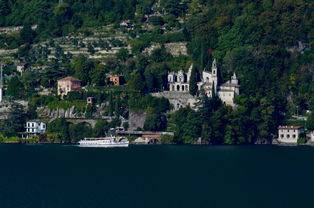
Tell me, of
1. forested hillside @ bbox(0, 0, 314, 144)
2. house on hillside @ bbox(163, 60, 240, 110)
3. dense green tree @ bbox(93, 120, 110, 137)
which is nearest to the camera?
forested hillside @ bbox(0, 0, 314, 144)

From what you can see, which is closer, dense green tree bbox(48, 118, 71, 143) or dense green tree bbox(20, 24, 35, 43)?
dense green tree bbox(48, 118, 71, 143)

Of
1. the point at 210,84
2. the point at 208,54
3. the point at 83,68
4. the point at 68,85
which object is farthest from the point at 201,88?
the point at 83,68

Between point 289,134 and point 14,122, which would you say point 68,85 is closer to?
point 14,122

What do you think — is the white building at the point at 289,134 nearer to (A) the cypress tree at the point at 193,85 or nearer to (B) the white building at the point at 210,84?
(B) the white building at the point at 210,84

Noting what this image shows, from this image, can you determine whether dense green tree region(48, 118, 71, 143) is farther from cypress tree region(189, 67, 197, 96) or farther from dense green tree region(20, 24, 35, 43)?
dense green tree region(20, 24, 35, 43)

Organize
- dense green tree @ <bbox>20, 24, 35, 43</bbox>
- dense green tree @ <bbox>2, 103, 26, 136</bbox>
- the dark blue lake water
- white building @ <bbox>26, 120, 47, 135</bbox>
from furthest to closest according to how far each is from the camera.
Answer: dense green tree @ <bbox>20, 24, 35, 43</bbox> → white building @ <bbox>26, 120, 47, 135</bbox> → dense green tree @ <bbox>2, 103, 26, 136</bbox> → the dark blue lake water


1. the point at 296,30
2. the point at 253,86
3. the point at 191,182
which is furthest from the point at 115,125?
the point at 191,182

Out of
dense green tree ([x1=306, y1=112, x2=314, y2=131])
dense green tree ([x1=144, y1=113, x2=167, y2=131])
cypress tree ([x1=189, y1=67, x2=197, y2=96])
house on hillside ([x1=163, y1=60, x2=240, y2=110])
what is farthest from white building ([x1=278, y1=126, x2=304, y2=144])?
dense green tree ([x1=144, y1=113, x2=167, y2=131])

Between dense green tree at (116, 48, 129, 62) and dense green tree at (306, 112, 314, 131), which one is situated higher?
dense green tree at (116, 48, 129, 62)
